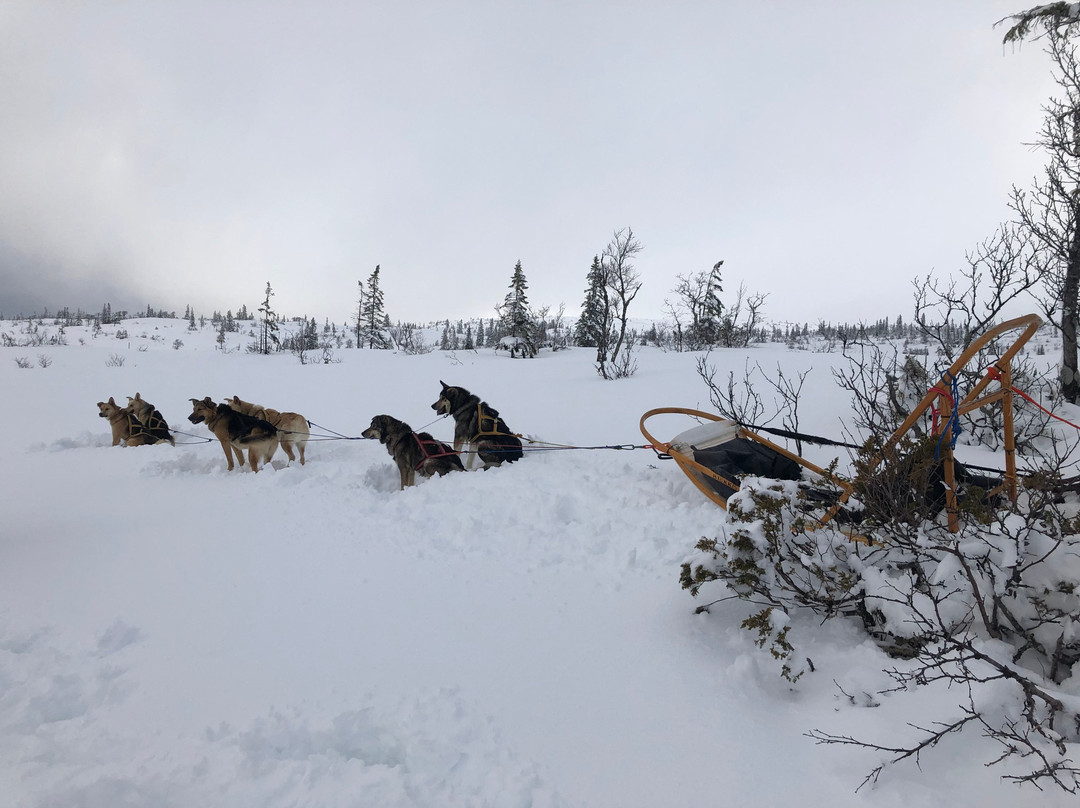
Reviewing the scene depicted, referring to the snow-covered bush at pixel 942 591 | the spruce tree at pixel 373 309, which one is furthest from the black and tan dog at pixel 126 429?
the spruce tree at pixel 373 309

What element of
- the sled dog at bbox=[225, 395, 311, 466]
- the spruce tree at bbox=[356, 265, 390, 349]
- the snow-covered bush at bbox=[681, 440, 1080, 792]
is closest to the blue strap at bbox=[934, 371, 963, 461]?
the snow-covered bush at bbox=[681, 440, 1080, 792]

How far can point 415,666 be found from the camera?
2.11 meters

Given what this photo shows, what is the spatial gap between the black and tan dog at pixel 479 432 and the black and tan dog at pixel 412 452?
1.07ft

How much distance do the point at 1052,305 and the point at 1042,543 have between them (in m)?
7.18

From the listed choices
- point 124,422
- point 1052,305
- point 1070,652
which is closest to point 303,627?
point 1070,652

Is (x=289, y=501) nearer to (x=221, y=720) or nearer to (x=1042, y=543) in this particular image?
(x=221, y=720)

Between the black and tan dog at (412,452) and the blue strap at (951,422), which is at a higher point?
the blue strap at (951,422)

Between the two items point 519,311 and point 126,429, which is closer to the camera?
point 126,429

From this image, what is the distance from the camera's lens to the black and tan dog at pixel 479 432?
5696 mm

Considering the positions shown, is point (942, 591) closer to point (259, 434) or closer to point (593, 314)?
point (259, 434)

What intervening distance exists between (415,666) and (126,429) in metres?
8.27

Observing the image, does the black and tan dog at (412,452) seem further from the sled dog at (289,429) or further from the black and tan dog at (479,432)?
the sled dog at (289,429)

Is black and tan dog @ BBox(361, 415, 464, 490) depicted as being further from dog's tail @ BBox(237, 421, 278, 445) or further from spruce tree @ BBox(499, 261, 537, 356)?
spruce tree @ BBox(499, 261, 537, 356)

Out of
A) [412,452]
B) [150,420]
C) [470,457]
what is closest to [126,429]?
[150,420]
